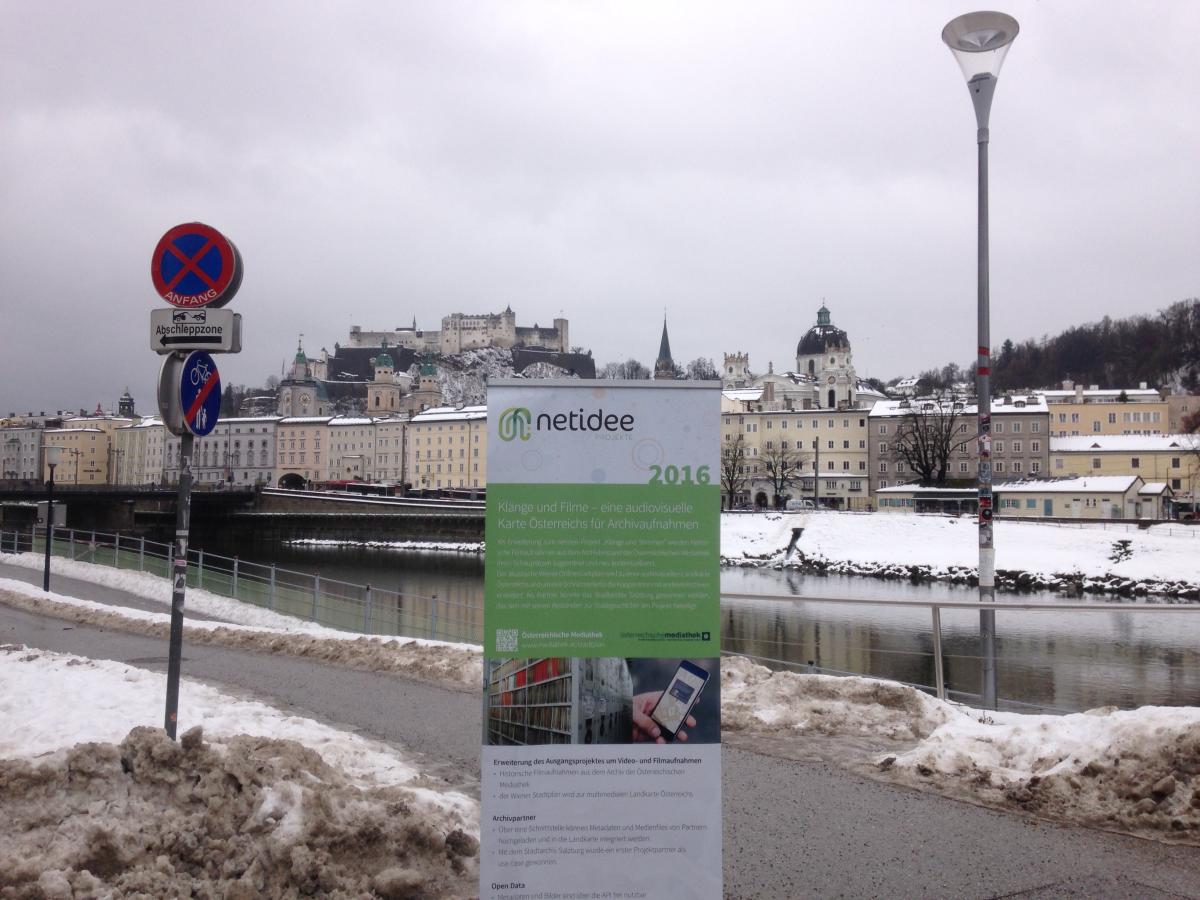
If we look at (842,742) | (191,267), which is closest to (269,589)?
(191,267)

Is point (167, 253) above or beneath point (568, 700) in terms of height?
above

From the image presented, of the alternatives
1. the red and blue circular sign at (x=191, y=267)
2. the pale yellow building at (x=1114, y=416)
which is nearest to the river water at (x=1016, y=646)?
the red and blue circular sign at (x=191, y=267)

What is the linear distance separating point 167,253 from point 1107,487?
7039 centimetres

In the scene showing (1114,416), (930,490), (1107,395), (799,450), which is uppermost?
(1107,395)

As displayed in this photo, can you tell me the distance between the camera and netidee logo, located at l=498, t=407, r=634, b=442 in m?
3.68

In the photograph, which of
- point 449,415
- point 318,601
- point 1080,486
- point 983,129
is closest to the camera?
point 983,129

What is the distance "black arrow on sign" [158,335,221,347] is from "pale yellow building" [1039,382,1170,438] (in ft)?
337

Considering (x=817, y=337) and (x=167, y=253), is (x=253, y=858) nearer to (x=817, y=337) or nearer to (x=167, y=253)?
(x=167, y=253)

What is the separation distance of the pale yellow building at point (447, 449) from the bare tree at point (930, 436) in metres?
48.7

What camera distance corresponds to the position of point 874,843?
5.24m

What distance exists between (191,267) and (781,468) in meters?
91.6


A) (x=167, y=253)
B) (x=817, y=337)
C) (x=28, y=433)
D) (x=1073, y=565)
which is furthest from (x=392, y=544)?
(x=28, y=433)

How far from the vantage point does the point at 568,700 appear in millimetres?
3627

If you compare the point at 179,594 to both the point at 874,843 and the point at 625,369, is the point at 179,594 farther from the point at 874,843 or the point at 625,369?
the point at 625,369
